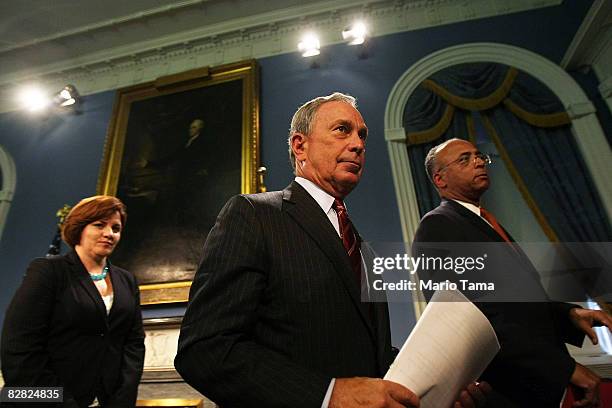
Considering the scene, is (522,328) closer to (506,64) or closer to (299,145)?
(299,145)

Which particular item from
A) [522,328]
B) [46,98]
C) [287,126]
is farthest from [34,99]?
[522,328]

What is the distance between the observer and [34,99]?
181 inches

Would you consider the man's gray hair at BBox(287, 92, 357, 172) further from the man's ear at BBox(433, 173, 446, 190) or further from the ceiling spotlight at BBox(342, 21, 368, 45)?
the ceiling spotlight at BBox(342, 21, 368, 45)

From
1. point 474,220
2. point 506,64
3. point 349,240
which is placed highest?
point 506,64

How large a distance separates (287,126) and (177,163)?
1.27m

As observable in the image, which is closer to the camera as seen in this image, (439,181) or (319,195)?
(319,195)

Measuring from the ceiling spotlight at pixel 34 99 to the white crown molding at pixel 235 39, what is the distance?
0.53ft

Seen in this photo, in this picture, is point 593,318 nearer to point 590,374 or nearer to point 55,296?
point 590,374

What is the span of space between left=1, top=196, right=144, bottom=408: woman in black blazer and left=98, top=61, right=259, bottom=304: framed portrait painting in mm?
1440

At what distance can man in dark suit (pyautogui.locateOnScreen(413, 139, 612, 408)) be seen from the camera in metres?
1.04

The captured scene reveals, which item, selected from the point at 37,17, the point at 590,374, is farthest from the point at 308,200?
the point at 37,17

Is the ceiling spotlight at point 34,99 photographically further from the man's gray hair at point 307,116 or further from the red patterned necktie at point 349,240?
the red patterned necktie at point 349,240

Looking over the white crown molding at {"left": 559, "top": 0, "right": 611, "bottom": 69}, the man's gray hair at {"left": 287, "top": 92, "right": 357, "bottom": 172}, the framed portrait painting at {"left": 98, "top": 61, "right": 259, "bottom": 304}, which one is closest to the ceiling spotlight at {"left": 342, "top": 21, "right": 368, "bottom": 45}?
the framed portrait painting at {"left": 98, "top": 61, "right": 259, "bottom": 304}

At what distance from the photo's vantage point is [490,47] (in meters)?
3.51
